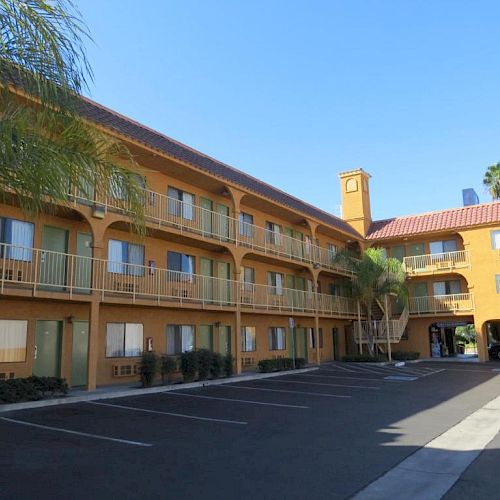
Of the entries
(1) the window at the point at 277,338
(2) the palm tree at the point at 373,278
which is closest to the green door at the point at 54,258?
(1) the window at the point at 277,338

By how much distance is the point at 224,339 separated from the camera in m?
23.1

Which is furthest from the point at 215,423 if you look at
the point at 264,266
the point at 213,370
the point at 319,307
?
the point at 319,307

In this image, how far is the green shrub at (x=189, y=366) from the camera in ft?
57.6

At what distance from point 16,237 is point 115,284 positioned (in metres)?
3.57

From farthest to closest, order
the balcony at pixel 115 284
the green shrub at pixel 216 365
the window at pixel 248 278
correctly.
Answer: the window at pixel 248 278
the green shrub at pixel 216 365
the balcony at pixel 115 284

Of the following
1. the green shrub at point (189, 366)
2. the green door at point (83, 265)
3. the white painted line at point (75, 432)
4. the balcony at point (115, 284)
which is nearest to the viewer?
the white painted line at point (75, 432)

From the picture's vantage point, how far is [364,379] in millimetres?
20500

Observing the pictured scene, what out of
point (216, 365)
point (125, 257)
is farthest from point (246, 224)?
point (216, 365)

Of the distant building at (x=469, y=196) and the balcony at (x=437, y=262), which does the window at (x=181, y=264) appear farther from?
the distant building at (x=469, y=196)

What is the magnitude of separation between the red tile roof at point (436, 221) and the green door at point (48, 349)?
24.5 m

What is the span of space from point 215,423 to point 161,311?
9.67 meters

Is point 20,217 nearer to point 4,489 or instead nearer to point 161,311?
point 161,311

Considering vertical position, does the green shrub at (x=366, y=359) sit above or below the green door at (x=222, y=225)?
below

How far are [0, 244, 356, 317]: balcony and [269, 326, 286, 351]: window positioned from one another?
5.65 ft
